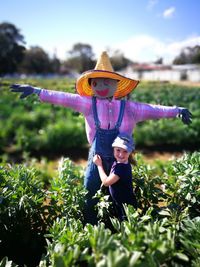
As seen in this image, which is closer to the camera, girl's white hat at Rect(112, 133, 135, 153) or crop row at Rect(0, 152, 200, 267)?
crop row at Rect(0, 152, 200, 267)

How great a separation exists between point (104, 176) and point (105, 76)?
0.86 meters

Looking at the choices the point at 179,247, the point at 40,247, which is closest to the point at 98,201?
the point at 40,247

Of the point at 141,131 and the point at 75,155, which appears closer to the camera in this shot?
the point at 75,155

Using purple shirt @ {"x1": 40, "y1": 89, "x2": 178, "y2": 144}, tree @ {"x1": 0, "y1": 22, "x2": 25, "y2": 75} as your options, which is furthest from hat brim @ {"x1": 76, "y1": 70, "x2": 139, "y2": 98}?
tree @ {"x1": 0, "y1": 22, "x2": 25, "y2": 75}

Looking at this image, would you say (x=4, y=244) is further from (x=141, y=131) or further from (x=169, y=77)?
(x=169, y=77)

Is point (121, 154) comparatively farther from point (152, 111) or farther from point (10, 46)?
point (10, 46)

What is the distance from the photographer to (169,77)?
9.43 metres

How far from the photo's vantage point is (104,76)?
272cm

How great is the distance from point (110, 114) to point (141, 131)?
5.57 metres

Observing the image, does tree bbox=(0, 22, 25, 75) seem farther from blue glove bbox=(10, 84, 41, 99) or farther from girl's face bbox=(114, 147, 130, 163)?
girl's face bbox=(114, 147, 130, 163)

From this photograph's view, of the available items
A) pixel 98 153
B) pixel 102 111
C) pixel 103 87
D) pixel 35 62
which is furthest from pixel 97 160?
pixel 35 62

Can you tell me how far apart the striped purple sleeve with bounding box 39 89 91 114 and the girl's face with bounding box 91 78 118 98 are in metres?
0.11

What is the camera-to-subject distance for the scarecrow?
9.12 ft

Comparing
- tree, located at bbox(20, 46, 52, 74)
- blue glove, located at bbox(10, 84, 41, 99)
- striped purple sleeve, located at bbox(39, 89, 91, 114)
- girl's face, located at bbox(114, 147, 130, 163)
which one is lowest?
girl's face, located at bbox(114, 147, 130, 163)
